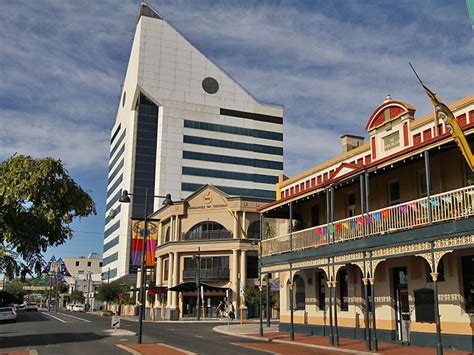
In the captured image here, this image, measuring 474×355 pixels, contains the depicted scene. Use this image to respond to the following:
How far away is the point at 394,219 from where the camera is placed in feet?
62.5

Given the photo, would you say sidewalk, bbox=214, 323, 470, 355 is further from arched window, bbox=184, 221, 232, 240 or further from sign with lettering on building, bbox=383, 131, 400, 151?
arched window, bbox=184, 221, 232, 240

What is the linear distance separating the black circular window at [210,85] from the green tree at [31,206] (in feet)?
258

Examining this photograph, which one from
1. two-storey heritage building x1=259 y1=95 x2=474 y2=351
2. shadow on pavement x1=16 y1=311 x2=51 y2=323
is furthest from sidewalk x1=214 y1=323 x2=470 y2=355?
shadow on pavement x1=16 y1=311 x2=51 y2=323

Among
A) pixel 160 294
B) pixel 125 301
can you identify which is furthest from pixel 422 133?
pixel 125 301

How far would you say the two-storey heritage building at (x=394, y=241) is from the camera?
56.2 ft

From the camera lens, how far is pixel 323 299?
26578mm

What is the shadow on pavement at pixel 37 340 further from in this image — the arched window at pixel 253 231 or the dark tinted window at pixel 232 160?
the dark tinted window at pixel 232 160

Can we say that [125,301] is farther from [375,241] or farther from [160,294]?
[375,241]

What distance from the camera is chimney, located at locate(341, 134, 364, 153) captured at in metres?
28.1

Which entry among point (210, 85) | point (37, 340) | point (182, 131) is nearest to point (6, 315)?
point (37, 340)

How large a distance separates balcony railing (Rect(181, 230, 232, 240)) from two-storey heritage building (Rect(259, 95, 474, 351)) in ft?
84.3

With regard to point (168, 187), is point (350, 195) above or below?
below

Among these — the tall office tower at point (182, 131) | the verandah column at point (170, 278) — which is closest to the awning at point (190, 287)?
the verandah column at point (170, 278)

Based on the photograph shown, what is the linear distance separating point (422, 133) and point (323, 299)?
34.0 feet
